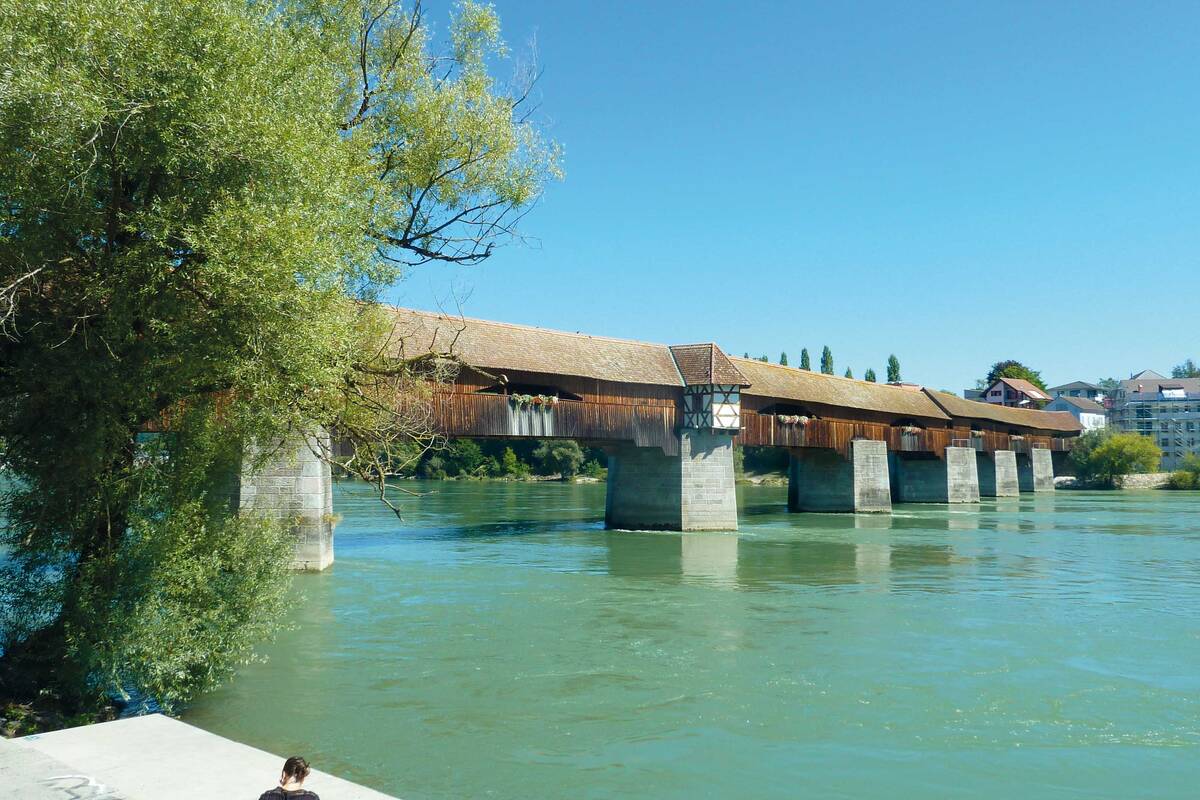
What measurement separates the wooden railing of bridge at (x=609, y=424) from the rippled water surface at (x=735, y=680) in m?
2.90

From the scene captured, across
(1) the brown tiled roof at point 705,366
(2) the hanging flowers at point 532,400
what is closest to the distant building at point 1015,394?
(1) the brown tiled roof at point 705,366

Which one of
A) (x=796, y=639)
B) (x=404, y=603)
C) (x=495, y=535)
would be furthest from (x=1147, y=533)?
(x=404, y=603)

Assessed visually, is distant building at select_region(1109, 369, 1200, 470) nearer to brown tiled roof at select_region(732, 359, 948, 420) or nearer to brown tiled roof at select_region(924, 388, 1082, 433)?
brown tiled roof at select_region(924, 388, 1082, 433)

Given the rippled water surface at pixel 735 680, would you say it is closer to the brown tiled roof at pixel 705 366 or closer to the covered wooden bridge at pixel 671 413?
the covered wooden bridge at pixel 671 413

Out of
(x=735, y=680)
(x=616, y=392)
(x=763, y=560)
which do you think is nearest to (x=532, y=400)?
(x=616, y=392)

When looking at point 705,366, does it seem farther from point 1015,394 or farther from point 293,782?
point 1015,394

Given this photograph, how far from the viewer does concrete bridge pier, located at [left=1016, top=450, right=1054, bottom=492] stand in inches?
1909

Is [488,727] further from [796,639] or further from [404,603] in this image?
[404,603]

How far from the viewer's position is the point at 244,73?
642cm

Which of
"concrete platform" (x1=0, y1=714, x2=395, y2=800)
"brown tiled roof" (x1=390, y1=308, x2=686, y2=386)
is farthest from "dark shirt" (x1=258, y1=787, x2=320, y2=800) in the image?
"brown tiled roof" (x1=390, y1=308, x2=686, y2=386)

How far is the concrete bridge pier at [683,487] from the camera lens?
23.6 meters

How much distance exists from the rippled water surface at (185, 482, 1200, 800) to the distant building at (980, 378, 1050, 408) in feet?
192

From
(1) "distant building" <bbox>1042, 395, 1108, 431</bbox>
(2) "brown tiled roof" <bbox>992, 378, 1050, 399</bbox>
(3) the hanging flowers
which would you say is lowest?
(3) the hanging flowers

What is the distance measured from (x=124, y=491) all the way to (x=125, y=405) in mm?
605
